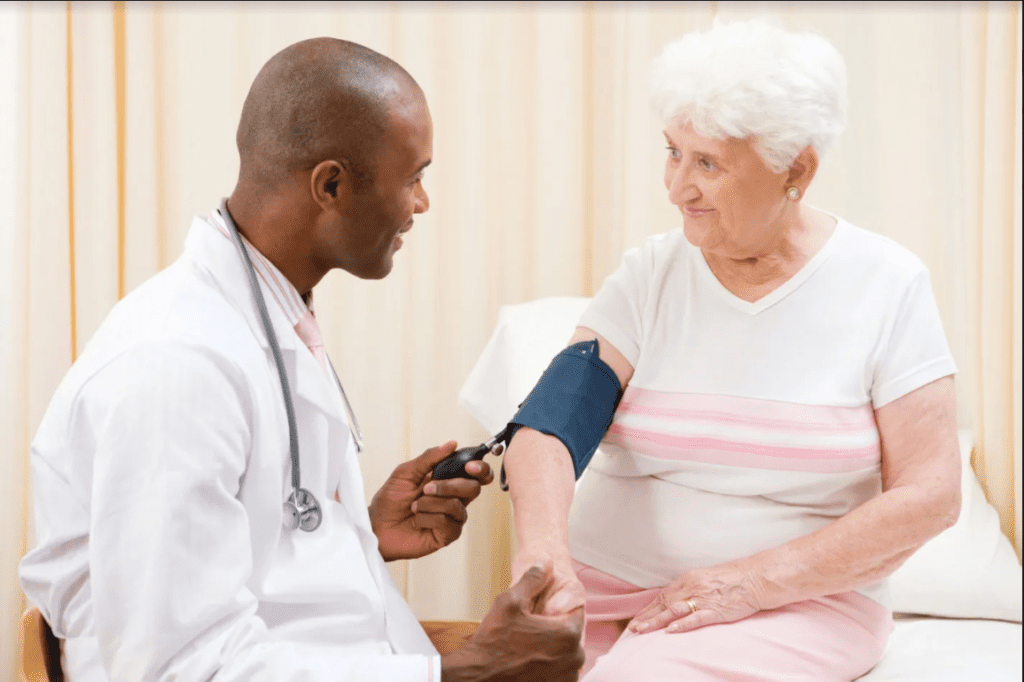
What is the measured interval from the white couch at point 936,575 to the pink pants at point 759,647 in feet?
0.28

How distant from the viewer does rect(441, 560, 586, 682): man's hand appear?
1064mm

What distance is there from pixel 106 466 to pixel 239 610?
0.20m

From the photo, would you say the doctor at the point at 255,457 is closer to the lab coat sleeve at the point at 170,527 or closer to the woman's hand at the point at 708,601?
the lab coat sleeve at the point at 170,527

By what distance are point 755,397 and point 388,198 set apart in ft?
2.12

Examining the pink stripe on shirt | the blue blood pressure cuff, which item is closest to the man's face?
the blue blood pressure cuff

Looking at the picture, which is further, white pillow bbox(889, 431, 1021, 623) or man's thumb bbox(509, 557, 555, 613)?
white pillow bbox(889, 431, 1021, 623)

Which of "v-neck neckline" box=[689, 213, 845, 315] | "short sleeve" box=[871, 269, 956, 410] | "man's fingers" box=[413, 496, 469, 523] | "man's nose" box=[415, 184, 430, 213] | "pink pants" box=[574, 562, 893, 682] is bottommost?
"pink pants" box=[574, 562, 893, 682]

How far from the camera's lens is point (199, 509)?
944 mm

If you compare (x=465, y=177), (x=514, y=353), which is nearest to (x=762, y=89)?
(x=514, y=353)

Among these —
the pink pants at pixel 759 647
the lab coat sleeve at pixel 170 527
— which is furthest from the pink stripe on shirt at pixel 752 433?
the lab coat sleeve at pixel 170 527

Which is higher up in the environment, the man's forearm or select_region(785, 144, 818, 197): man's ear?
select_region(785, 144, 818, 197): man's ear

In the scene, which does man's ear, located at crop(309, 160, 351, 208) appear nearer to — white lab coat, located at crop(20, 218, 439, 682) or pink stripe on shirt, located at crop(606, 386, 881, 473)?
white lab coat, located at crop(20, 218, 439, 682)

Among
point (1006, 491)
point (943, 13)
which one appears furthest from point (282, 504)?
point (943, 13)

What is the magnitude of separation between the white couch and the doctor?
811 millimetres
